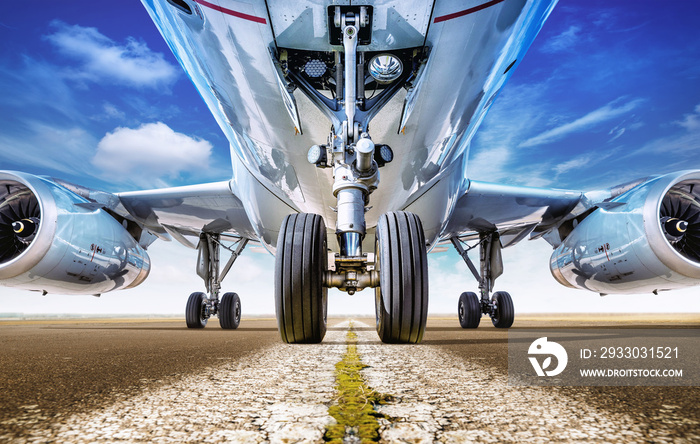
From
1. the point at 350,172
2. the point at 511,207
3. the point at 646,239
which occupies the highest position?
the point at 511,207

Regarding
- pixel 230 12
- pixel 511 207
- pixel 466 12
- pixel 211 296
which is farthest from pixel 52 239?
pixel 511 207

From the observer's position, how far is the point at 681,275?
4.84 metres

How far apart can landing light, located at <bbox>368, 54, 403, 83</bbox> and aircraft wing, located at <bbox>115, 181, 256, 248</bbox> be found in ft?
13.2

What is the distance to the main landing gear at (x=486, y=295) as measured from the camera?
7473mm

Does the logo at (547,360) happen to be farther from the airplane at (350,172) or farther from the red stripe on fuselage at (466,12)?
the red stripe on fuselage at (466,12)

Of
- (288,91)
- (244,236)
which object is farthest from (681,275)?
(244,236)

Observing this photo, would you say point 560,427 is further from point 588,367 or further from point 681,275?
point 681,275

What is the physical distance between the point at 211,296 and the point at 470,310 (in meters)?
4.82

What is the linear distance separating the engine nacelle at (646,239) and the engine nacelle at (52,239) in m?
7.00

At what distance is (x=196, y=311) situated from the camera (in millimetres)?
7707

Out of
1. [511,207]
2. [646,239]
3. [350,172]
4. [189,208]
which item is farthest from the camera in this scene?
[189,208]

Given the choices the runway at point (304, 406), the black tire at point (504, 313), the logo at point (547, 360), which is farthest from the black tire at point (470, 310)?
the runway at point (304, 406)

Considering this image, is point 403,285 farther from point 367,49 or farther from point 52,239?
point 52,239

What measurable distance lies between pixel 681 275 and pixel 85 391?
19.4 ft
